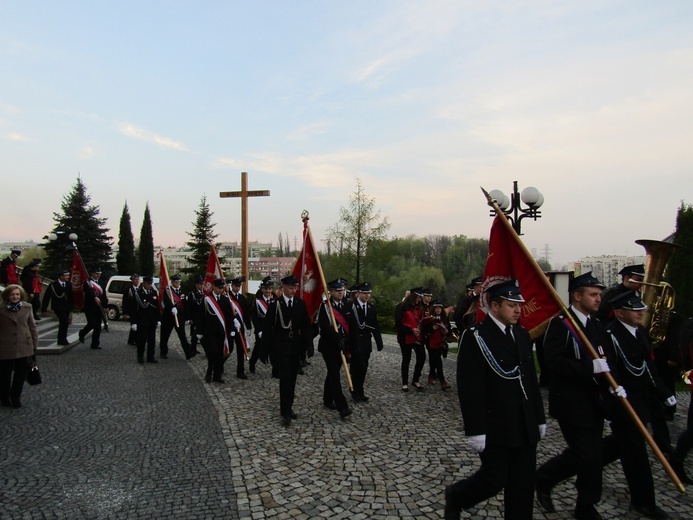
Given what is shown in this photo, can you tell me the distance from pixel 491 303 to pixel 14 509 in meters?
4.40

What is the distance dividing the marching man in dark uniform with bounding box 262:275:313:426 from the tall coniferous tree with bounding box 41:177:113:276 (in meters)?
39.3

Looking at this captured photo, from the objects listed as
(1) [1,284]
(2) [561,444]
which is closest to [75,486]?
(2) [561,444]

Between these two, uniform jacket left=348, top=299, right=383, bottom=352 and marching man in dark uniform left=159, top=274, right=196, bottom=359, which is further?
marching man in dark uniform left=159, top=274, right=196, bottom=359

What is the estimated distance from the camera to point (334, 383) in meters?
7.58

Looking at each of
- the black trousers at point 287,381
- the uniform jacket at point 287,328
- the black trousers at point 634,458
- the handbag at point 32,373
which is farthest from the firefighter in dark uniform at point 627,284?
the handbag at point 32,373

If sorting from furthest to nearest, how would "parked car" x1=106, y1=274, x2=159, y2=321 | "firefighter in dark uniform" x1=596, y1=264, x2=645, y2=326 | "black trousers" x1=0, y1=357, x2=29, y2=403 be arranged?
"parked car" x1=106, y1=274, x2=159, y2=321, "black trousers" x1=0, y1=357, x2=29, y2=403, "firefighter in dark uniform" x1=596, y1=264, x2=645, y2=326

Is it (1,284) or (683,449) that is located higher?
(1,284)

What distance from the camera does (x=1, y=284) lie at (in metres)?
15.5

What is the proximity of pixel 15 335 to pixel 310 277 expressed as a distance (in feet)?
14.9

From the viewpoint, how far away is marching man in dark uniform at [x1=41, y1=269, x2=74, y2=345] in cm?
1355

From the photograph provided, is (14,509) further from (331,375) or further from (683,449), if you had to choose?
(683,449)

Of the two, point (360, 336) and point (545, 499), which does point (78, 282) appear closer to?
point (360, 336)

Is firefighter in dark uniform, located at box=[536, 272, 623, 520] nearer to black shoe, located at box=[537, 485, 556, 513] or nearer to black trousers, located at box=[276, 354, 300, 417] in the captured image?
black shoe, located at box=[537, 485, 556, 513]

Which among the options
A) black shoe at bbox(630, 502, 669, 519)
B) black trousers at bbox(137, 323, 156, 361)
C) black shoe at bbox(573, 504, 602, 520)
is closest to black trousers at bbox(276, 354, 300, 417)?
black shoe at bbox(573, 504, 602, 520)
